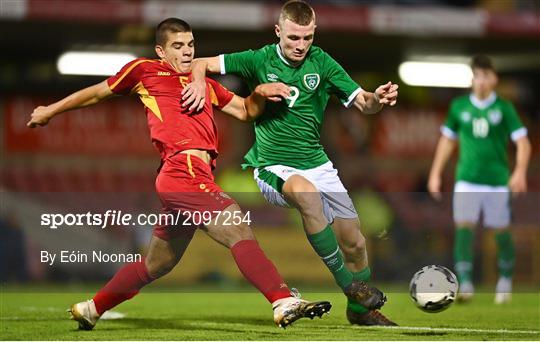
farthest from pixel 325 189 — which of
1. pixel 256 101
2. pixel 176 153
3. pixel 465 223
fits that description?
pixel 465 223

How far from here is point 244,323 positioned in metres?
7.83

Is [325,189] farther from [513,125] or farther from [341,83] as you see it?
[513,125]

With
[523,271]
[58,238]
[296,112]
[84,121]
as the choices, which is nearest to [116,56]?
[84,121]

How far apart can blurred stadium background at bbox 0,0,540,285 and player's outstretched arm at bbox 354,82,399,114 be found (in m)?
6.11

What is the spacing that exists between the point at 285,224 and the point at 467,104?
14.7ft

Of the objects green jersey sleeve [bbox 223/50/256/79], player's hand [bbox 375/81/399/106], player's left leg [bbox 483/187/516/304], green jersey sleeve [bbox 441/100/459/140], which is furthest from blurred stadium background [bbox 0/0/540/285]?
player's hand [bbox 375/81/399/106]

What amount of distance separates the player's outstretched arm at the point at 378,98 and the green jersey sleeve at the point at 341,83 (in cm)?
5

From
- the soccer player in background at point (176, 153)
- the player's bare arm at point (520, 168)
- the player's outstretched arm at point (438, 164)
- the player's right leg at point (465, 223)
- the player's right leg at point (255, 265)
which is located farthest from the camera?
the player's right leg at point (465, 223)

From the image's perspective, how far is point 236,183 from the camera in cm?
1738

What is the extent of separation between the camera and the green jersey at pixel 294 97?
7207 millimetres

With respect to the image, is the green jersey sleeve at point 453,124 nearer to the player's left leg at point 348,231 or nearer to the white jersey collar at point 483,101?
the white jersey collar at point 483,101

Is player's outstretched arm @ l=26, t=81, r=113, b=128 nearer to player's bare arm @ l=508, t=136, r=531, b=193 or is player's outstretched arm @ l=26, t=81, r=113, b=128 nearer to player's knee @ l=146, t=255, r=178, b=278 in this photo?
player's knee @ l=146, t=255, r=178, b=278

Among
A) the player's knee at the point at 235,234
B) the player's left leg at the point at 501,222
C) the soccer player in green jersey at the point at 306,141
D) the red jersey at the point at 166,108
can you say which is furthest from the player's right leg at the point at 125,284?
the player's left leg at the point at 501,222

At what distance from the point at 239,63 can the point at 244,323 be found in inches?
71.0
